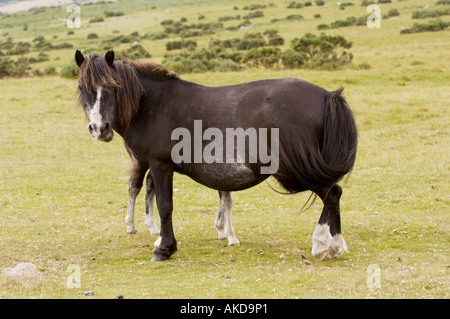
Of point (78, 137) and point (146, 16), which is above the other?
point (146, 16)

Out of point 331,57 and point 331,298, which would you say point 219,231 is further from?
point 331,57

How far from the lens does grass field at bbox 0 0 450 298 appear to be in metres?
7.34

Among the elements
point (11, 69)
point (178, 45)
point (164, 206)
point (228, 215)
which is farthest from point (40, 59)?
point (164, 206)

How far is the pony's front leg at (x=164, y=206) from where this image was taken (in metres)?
8.73

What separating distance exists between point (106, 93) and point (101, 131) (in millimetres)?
580

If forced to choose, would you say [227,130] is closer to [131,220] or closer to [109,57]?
[109,57]

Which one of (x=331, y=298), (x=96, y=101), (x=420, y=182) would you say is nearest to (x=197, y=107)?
(x=96, y=101)

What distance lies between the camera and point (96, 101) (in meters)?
8.11

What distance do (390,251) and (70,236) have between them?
17.9 feet

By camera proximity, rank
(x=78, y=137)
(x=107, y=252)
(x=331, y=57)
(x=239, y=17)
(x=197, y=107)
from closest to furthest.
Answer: (x=197, y=107) → (x=107, y=252) → (x=78, y=137) → (x=331, y=57) → (x=239, y=17)

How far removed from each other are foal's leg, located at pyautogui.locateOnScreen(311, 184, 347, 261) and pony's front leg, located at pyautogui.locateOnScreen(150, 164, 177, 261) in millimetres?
2162

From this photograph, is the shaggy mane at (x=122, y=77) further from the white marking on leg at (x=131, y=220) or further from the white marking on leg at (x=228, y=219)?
the white marking on leg at (x=131, y=220)

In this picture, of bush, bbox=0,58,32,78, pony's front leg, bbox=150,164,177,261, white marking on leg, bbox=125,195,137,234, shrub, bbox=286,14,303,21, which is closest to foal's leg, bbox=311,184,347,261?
pony's front leg, bbox=150,164,177,261

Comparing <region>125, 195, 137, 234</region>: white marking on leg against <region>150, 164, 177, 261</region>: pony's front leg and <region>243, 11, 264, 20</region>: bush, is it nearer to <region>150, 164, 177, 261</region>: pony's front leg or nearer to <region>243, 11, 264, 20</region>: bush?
<region>150, 164, 177, 261</region>: pony's front leg
